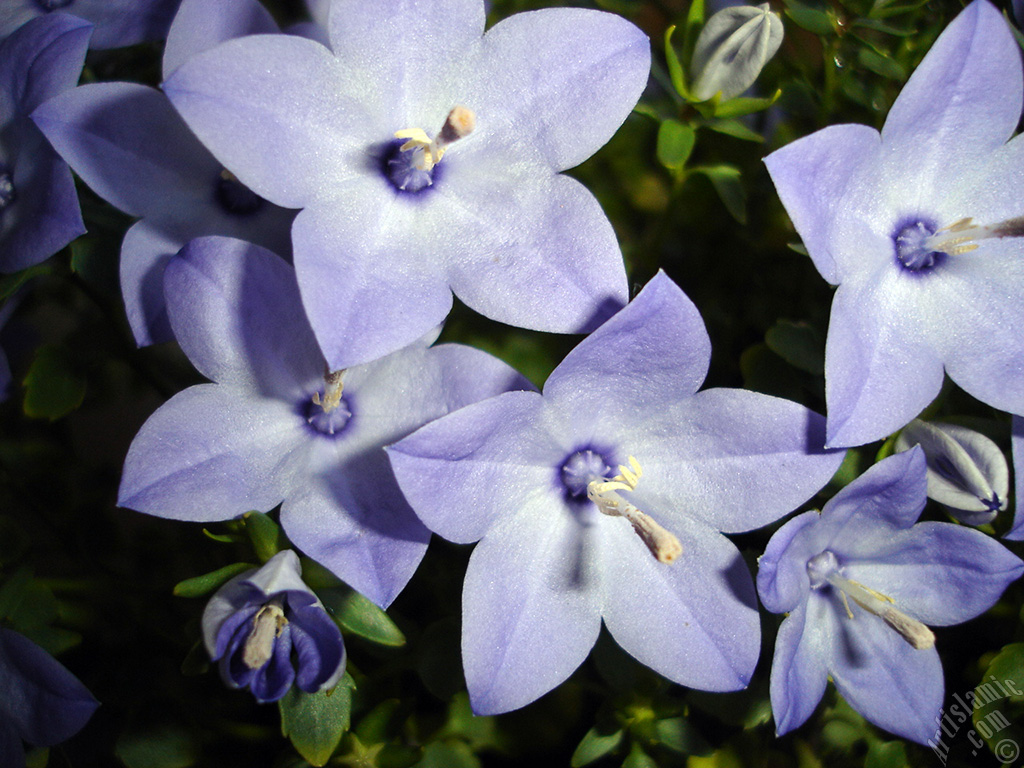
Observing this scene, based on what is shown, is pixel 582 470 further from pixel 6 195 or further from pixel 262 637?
pixel 6 195

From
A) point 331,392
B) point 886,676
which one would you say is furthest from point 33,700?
point 886,676

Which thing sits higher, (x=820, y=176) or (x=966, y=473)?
(x=820, y=176)

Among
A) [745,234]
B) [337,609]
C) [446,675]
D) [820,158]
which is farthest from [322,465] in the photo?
[745,234]

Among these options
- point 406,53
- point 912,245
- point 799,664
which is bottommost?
point 799,664

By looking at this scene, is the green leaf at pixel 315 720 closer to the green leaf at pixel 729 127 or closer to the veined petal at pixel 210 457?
the veined petal at pixel 210 457

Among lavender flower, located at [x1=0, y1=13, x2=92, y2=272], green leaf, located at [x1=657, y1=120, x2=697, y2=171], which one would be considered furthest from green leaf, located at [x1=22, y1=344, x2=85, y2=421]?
green leaf, located at [x1=657, y1=120, x2=697, y2=171]

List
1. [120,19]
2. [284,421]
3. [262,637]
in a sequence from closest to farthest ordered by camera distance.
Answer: [262,637], [284,421], [120,19]
